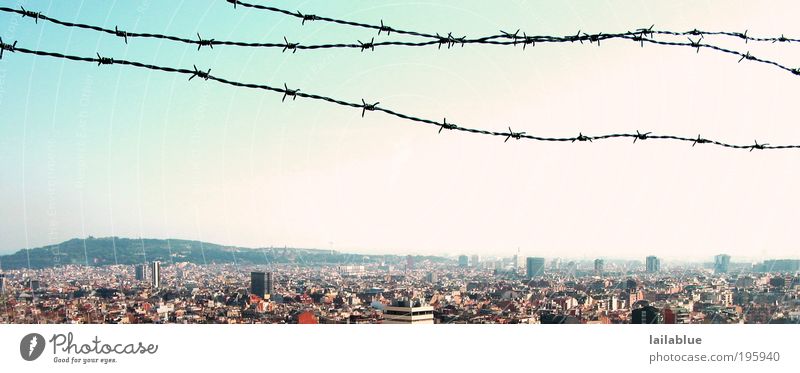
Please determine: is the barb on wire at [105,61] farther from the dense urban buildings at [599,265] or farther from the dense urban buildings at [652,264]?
the dense urban buildings at [652,264]

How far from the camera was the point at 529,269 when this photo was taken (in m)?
21.6

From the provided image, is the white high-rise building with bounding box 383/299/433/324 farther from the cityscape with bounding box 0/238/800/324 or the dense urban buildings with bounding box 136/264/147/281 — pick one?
the dense urban buildings with bounding box 136/264/147/281

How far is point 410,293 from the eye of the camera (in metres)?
18.8

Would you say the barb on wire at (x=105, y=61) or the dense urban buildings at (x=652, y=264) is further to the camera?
the dense urban buildings at (x=652, y=264)

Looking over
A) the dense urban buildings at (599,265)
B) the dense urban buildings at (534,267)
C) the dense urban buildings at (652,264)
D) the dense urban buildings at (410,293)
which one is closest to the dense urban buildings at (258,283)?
the dense urban buildings at (410,293)

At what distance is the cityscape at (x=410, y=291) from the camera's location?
49.4ft
